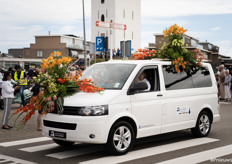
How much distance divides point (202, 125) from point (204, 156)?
2158mm

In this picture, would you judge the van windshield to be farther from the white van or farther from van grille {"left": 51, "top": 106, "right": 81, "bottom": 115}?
van grille {"left": 51, "top": 106, "right": 81, "bottom": 115}

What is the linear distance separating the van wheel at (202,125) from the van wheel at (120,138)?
246 centimetres

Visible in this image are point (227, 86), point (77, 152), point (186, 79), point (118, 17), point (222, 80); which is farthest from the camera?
point (118, 17)

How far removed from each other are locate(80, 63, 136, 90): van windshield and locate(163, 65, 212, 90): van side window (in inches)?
37.9

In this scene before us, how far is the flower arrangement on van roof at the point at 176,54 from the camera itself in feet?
28.4

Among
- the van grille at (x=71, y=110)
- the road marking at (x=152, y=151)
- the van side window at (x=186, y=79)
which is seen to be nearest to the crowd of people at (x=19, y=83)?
the van side window at (x=186, y=79)

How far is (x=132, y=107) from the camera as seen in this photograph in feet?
23.5

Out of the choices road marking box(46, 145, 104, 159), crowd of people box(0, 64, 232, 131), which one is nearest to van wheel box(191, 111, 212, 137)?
crowd of people box(0, 64, 232, 131)

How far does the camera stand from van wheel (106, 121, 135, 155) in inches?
268

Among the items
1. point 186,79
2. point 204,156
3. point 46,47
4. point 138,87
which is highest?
point 46,47

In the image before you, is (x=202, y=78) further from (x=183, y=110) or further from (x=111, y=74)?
(x=111, y=74)

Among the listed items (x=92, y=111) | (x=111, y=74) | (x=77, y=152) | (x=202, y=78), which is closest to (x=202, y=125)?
(x=202, y=78)

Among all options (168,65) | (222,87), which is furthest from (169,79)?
(222,87)

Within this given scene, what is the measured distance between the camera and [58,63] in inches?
289
